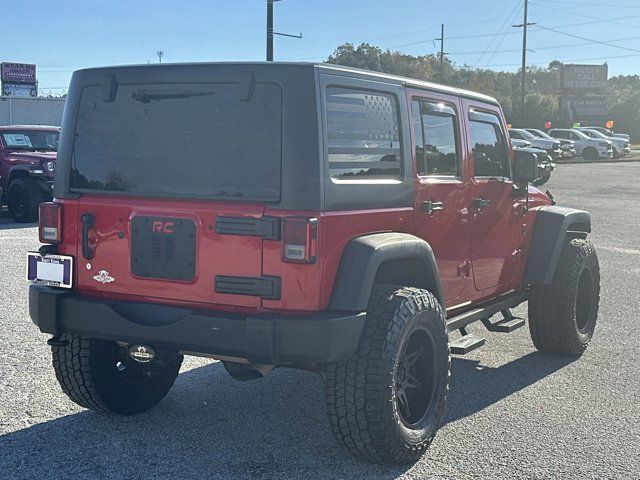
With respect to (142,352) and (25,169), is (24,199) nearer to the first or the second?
(25,169)

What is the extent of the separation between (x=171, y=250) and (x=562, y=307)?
3406mm

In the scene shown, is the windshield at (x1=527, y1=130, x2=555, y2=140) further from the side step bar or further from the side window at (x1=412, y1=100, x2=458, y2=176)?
the side window at (x1=412, y1=100, x2=458, y2=176)

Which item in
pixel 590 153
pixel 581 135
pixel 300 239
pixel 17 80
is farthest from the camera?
pixel 17 80

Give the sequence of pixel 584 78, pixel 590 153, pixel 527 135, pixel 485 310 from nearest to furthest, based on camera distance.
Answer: pixel 485 310 < pixel 527 135 < pixel 590 153 < pixel 584 78

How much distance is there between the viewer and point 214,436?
177 inches

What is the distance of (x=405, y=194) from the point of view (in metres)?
4.34

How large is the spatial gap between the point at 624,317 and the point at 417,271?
4.06 m

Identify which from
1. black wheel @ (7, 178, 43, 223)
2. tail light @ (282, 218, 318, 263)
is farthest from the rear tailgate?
black wheel @ (7, 178, 43, 223)

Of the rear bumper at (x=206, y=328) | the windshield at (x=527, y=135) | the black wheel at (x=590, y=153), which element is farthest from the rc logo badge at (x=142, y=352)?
the black wheel at (x=590, y=153)

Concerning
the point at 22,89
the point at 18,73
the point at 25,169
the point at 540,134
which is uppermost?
the point at 18,73

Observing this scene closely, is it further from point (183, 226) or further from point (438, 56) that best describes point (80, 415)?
point (438, 56)

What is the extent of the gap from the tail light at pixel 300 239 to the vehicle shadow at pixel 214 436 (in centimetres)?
113

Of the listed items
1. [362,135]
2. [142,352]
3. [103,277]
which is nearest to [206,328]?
[142,352]

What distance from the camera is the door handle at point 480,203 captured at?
512cm
